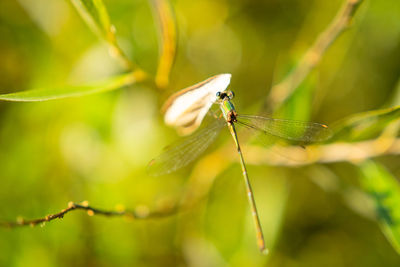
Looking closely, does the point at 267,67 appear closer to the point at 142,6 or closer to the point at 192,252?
the point at 142,6

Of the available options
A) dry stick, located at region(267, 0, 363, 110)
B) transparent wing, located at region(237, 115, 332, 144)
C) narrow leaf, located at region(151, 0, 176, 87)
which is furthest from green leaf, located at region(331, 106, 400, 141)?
narrow leaf, located at region(151, 0, 176, 87)

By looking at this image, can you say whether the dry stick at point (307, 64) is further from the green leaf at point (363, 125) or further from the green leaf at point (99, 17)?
the green leaf at point (99, 17)

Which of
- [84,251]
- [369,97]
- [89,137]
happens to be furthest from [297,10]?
[84,251]

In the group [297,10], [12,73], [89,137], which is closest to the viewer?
[89,137]

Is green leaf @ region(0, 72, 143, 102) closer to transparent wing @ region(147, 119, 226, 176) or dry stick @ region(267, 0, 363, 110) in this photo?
transparent wing @ region(147, 119, 226, 176)

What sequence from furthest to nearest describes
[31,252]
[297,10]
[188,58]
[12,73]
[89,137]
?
1. [297,10]
2. [188,58]
3. [12,73]
4. [89,137]
5. [31,252]

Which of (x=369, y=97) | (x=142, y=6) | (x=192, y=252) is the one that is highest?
(x=142, y=6)
